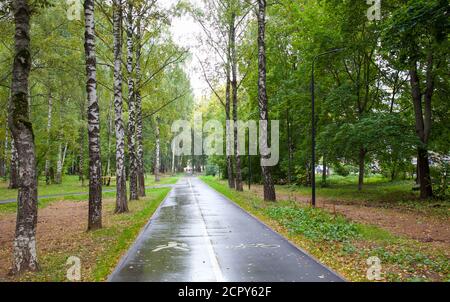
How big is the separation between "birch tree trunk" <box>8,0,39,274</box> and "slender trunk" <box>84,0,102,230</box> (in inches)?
165

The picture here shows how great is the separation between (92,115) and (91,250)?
4623 mm

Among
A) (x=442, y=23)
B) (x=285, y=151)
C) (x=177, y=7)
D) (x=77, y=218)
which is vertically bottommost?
(x=77, y=218)

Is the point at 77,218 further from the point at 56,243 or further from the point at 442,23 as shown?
the point at 442,23

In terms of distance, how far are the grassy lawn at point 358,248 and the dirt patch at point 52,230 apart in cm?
668

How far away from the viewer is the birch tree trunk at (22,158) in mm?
8094

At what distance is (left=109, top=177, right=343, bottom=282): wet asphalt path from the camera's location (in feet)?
25.3

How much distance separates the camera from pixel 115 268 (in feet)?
27.3

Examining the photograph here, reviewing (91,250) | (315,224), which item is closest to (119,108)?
(91,250)

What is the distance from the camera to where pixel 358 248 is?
1023 cm

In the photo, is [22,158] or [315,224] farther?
[315,224]

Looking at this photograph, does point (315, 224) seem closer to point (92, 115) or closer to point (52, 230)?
point (92, 115)

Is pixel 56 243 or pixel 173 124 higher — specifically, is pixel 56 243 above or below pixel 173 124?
below
